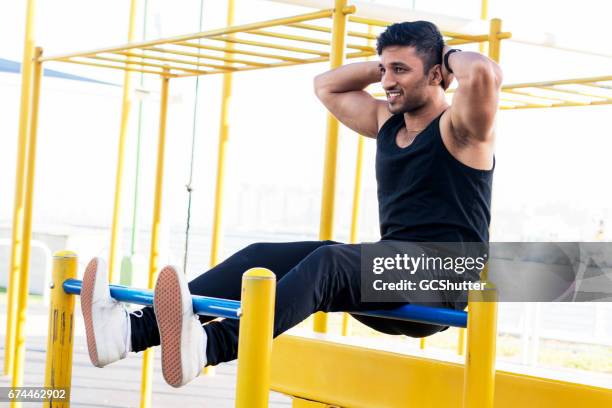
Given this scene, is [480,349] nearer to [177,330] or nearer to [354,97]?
[177,330]

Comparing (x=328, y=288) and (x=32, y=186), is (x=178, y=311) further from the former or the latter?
(x=32, y=186)

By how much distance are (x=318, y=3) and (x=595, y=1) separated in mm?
9721

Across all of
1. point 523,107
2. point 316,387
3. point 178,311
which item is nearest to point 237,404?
point 178,311

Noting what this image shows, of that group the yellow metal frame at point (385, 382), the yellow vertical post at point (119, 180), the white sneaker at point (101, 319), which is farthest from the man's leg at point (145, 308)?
the yellow vertical post at point (119, 180)

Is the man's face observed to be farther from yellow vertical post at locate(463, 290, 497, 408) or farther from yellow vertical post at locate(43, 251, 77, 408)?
yellow vertical post at locate(43, 251, 77, 408)

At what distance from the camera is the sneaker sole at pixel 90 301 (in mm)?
2354

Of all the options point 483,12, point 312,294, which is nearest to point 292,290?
point 312,294

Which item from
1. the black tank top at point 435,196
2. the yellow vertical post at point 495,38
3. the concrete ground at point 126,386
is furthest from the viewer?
the concrete ground at point 126,386

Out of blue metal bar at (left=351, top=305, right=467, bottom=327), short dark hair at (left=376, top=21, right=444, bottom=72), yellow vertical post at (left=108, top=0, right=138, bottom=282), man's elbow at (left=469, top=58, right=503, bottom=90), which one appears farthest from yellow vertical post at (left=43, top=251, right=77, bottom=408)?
yellow vertical post at (left=108, top=0, right=138, bottom=282)

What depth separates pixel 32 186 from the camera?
470 centimetres

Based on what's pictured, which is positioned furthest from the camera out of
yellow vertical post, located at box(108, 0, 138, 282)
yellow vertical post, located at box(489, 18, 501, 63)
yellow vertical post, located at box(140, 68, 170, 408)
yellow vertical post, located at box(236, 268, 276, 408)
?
yellow vertical post, located at box(108, 0, 138, 282)

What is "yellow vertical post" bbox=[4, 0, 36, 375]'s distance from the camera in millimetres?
5051

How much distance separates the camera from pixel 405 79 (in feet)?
8.79

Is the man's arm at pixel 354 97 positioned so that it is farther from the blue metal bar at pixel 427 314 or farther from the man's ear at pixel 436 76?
the blue metal bar at pixel 427 314
